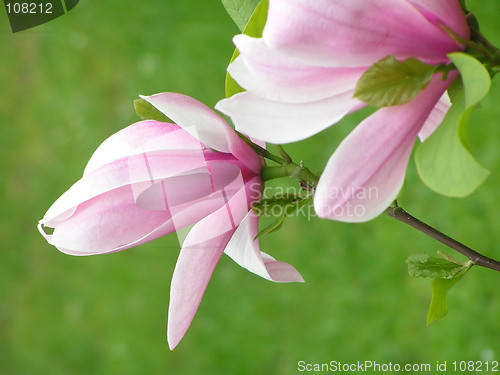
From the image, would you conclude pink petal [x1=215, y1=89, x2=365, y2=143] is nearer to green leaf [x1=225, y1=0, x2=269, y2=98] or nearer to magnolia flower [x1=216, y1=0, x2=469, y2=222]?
magnolia flower [x1=216, y1=0, x2=469, y2=222]

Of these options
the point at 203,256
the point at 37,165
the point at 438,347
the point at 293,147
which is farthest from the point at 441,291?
the point at 37,165

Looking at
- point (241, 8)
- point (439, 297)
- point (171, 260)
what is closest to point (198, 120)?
point (241, 8)

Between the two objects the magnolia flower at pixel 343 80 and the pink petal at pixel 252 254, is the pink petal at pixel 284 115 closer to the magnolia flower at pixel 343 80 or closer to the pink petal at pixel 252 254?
the magnolia flower at pixel 343 80

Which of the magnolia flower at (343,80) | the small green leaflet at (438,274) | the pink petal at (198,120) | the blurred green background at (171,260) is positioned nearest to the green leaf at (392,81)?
the magnolia flower at (343,80)

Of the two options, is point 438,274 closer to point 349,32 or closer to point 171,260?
point 349,32

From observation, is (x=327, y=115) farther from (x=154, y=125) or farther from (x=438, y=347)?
(x=438, y=347)

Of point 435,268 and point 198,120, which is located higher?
point 198,120
